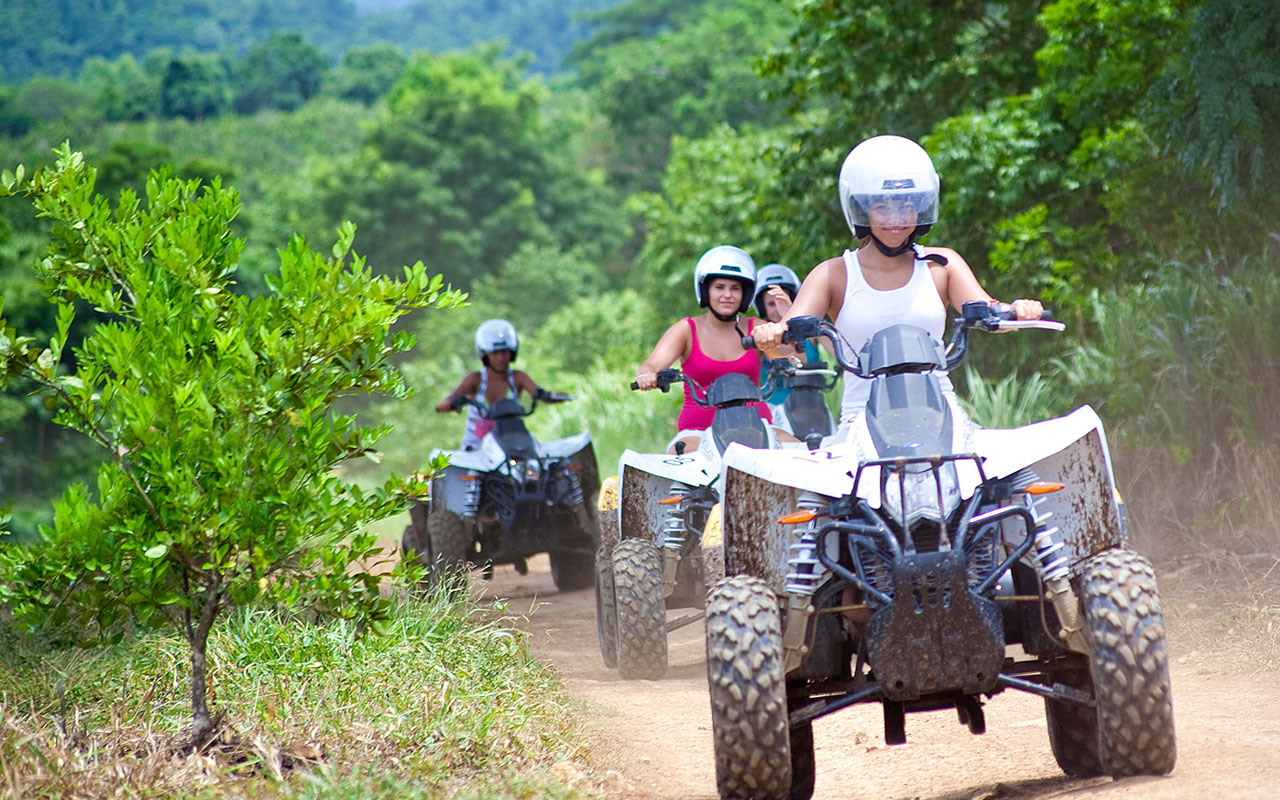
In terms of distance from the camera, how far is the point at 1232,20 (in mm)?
8820

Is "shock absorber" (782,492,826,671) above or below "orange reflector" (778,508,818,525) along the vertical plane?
below

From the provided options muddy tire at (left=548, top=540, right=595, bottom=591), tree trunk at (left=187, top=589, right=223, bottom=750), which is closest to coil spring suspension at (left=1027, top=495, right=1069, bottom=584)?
tree trunk at (left=187, top=589, right=223, bottom=750)

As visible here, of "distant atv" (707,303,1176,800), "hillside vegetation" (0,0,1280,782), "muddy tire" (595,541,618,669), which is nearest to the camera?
"distant atv" (707,303,1176,800)

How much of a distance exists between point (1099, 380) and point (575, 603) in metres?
4.06

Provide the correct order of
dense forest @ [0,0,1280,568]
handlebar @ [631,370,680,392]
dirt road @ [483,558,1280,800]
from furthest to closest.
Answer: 1. dense forest @ [0,0,1280,568]
2. handlebar @ [631,370,680,392]
3. dirt road @ [483,558,1280,800]

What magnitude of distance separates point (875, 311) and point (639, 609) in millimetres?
2459

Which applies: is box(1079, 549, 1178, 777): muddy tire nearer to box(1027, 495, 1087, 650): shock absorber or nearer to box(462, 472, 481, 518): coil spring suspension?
box(1027, 495, 1087, 650): shock absorber

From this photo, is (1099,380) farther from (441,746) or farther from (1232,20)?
(441,746)

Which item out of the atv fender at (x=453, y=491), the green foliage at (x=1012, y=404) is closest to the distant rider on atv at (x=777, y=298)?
the green foliage at (x=1012, y=404)

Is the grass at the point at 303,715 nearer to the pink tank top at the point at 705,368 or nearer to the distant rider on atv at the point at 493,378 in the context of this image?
the pink tank top at the point at 705,368

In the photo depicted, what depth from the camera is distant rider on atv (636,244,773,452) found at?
24.8 ft

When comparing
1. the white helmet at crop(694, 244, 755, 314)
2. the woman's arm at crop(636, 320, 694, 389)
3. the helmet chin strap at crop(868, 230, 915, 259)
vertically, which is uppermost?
the white helmet at crop(694, 244, 755, 314)

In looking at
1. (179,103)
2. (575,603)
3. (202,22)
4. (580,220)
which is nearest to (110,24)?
(202,22)

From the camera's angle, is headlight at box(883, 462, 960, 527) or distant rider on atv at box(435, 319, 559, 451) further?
distant rider on atv at box(435, 319, 559, 451)
